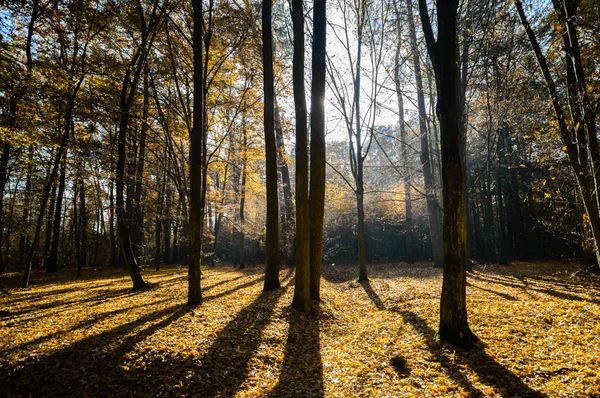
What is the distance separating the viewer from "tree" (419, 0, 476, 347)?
4633 millimetres

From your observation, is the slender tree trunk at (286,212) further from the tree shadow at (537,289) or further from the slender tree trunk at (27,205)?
the slender tree trunk at (27,205)

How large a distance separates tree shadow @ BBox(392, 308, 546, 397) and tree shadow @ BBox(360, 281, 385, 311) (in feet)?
9.42

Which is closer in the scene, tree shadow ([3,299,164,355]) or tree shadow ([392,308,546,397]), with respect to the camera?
tree shadow ([392,308,546,397])

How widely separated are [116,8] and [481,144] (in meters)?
20.4

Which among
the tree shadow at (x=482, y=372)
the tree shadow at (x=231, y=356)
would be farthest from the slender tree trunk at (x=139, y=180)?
the tree shadow at (x=482, y=372)

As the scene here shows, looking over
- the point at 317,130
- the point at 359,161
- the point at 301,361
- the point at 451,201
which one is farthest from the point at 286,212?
the point at 451,201

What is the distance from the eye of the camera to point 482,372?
3.81m

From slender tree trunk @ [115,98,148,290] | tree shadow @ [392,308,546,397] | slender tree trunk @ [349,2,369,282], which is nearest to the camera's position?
tree shadow @ [392,308,546,397]

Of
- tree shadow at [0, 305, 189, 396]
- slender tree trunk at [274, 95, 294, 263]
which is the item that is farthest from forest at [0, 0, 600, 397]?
slender tree trunk at [274, 95, 294, 263]

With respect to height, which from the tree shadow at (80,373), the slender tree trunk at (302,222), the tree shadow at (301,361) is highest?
the slender tree trunk at (302,222)

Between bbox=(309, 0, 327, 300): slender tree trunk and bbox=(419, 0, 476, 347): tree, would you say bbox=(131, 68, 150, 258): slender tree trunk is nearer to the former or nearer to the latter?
bbox=(309, 0, 327, 300): slender tree trunk

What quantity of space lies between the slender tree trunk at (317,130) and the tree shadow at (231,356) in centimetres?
226

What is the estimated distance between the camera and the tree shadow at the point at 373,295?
7.94m

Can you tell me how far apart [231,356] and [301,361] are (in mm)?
1135
